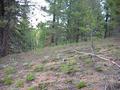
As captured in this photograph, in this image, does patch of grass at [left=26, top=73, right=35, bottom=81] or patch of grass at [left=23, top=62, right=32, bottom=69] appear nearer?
patch of grass at [left=26, top=73, right=35, bottom=81]

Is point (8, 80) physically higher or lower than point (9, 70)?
lower

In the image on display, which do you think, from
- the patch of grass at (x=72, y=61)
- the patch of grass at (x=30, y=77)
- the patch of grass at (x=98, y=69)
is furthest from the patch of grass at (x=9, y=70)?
the patch of grass at (x=98, y=69)

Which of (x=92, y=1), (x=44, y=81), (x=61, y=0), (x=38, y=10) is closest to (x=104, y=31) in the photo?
(x=61, y=0)

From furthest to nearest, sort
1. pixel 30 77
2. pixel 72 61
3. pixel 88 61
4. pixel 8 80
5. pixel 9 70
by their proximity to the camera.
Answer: pixel 9 70 → pixel 72 61 → pixel 88 61 → pixel 8 80 → pixel 30 77

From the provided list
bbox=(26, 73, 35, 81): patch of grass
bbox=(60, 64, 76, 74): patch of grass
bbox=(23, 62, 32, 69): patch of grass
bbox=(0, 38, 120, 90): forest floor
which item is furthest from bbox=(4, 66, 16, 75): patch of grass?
bbox=(60, 64, 76, 74): patch of grass

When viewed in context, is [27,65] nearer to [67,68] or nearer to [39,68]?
[39,68]

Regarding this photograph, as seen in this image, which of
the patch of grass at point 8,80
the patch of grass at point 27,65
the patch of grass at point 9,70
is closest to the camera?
the patch of grass at point 8,80

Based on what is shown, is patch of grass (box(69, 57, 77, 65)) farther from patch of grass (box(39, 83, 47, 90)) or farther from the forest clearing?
patch of grass (box(39, 83, 47, 90))

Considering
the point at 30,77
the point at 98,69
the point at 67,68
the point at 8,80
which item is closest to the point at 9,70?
the point at 8,80

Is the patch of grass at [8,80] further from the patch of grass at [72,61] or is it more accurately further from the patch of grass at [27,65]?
the patch of grass at [72,61]

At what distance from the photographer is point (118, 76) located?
25.3 feet

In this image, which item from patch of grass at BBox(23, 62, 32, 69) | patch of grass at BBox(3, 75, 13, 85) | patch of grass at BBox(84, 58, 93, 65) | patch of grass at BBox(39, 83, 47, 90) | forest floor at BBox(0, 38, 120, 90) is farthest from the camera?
patch of grass at BBox(23, 62, 32, 69)

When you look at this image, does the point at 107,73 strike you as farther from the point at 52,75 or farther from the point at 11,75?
the point at 11,75

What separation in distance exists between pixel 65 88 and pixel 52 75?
1.36 meters
